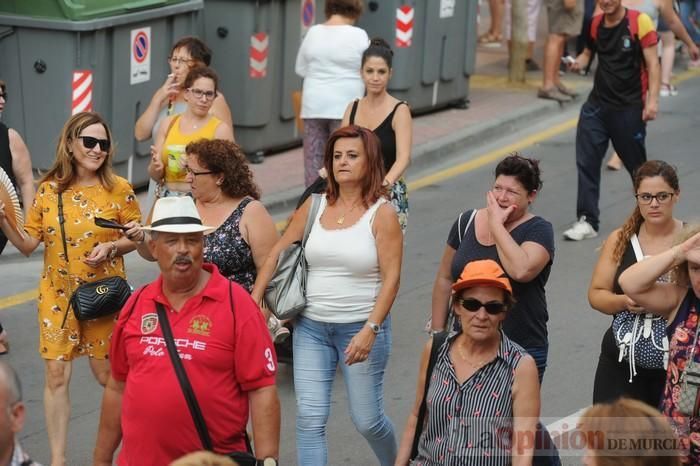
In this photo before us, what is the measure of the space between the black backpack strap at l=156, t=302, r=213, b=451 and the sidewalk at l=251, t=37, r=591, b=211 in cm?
725

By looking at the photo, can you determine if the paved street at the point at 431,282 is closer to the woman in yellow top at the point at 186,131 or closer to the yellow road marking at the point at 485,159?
the yellow road marking at the point at 485,159

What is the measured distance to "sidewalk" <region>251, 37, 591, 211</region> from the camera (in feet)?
43.9

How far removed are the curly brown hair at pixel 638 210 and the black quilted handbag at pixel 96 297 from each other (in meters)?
2.38

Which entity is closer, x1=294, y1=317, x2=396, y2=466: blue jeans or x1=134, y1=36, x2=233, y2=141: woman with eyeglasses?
x1=294, y1=317, x2=396, y2=466: blue jeans

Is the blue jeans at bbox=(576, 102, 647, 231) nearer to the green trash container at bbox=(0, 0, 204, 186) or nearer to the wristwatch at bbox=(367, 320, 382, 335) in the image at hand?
the green trash container at bbox=(0, 0, 204, 186)

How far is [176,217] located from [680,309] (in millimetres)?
1967

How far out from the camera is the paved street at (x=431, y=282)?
800 cm

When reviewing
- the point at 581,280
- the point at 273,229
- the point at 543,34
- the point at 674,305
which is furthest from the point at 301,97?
the point at 543,34

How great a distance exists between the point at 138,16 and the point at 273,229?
5482 mm

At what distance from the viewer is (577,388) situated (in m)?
8.52

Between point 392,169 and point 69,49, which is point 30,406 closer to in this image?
point 392,169

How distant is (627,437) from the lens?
4.26 metres

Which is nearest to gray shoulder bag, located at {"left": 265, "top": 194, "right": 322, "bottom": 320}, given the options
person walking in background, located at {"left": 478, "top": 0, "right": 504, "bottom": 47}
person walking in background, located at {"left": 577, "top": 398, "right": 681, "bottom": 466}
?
person walking in background, located at {"left": 577, "top": 398, "right": 681, "bottom": 466}

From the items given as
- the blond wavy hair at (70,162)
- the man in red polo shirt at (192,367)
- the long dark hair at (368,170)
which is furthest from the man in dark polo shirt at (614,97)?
the man in red polo shirt at (192,367)
